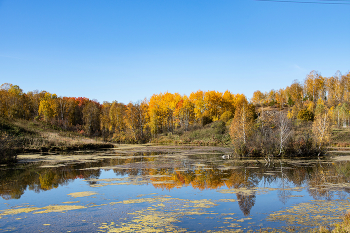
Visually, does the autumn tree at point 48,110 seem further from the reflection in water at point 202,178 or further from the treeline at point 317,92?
the treeline at point 317,92

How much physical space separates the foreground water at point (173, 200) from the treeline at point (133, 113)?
116 ft

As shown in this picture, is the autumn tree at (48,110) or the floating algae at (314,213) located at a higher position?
the autumn tree at (48,110)

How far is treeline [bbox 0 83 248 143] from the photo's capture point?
2095 inches

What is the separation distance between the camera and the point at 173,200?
9.43 meters

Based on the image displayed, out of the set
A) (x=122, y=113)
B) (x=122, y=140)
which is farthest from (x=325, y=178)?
(x=122, y=113)

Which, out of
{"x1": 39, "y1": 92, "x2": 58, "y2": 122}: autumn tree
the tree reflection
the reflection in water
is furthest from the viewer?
{"x1": 39, "y1": 92, "x2": 58, "y2": 122}: autumn tree

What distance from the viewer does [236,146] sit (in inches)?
882

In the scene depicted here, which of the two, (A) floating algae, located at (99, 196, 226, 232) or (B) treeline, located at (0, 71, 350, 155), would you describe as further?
(B) treeline, located at (0, 71, 350, 155)

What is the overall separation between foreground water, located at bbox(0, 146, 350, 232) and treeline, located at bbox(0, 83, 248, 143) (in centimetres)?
3530

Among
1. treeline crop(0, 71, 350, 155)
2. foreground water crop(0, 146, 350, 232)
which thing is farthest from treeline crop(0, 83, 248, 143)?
foreground water crop(0, 146, 350, 232)

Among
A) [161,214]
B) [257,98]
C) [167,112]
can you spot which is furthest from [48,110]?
[257,98]

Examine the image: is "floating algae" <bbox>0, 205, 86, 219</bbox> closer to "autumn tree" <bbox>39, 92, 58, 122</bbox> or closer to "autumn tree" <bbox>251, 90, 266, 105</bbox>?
"autumn tree" <bbox>39, 92, 58, 122</bbox>

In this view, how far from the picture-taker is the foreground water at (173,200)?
6.96m

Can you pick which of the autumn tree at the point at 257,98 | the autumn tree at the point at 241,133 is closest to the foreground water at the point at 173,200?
the autumn tree at the point at 241,133
